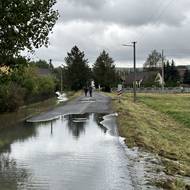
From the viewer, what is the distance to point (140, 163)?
1219 centimetres

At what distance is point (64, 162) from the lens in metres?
12.2

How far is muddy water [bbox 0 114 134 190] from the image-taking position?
966 cm

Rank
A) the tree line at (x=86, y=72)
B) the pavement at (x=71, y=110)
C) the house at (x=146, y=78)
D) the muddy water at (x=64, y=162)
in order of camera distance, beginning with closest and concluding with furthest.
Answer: the muddy water at (x=64, y=162), the pavement at (x=71, y=110), the tree line at (x=86, y=72), the house at (x=146, y=78)

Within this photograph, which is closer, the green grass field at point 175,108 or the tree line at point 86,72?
the green grass field at point 175,108

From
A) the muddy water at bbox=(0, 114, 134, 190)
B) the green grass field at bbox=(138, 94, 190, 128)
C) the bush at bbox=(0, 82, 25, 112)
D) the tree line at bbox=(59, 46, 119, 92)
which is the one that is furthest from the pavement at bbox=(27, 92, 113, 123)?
the tree line at bbox=(59, 46, 119, 92)

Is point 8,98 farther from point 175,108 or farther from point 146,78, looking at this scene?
point 146,78

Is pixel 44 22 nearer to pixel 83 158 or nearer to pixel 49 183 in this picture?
pixel 83 158

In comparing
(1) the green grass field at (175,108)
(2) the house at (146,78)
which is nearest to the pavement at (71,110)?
(1) the green grass field at (175,108)

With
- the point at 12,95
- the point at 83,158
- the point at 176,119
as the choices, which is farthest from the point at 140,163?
the point at 12,95

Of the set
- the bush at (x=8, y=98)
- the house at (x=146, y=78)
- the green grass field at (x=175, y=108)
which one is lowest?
the green grass field at (x=175, y=108)

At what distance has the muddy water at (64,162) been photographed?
31.7 feet

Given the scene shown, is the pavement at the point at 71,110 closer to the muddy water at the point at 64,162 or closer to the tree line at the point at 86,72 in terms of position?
the muddy water at the point at 64,162

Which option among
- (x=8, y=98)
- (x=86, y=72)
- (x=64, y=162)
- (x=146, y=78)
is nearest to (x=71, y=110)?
(x=8, y=98)

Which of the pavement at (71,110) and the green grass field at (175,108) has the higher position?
the pavement at (71,110)
